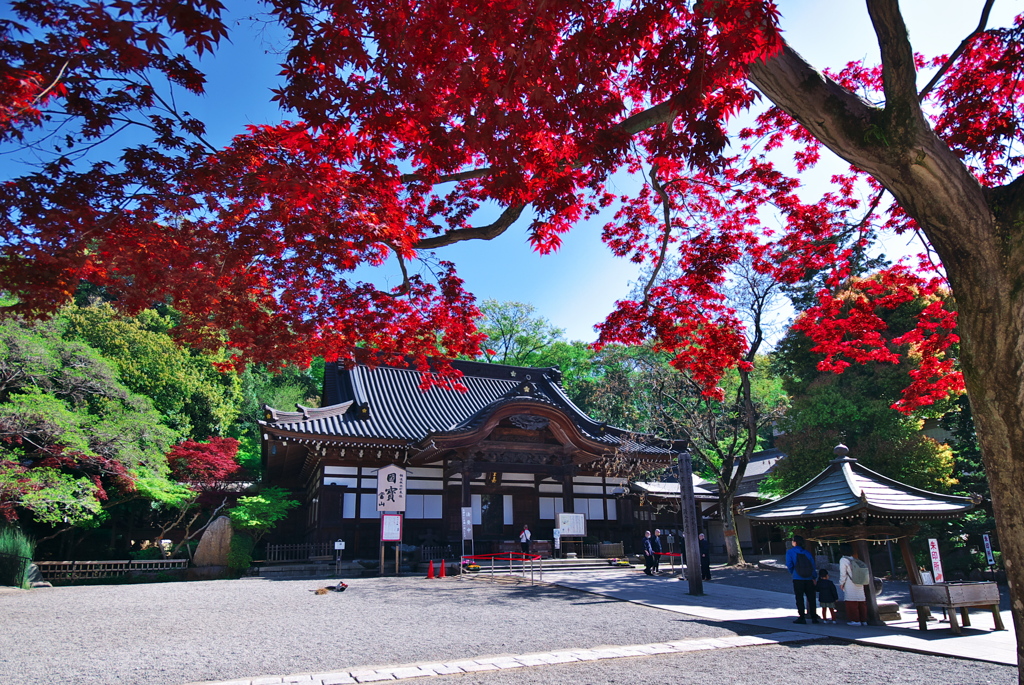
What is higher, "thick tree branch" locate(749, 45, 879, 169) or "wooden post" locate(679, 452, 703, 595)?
"thick tree branch" locate(749, 45, 879, 169)

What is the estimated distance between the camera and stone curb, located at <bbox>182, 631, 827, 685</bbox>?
5.05 meters

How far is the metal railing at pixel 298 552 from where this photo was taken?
1721 cm

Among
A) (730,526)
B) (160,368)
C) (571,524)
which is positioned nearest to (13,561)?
(160,368)

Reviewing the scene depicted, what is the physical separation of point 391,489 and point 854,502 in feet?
35.4

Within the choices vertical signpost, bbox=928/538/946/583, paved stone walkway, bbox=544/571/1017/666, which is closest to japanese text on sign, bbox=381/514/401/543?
paved stone walkway, bbox=544/571/1017/666

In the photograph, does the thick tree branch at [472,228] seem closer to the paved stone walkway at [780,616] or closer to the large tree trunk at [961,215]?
the large tree trunk at [961,215]

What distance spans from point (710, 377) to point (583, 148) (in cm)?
760

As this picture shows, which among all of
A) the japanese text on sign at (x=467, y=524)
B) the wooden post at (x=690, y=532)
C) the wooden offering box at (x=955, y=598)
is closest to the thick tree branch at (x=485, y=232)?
the wooden offering box at (x=955, y=598)

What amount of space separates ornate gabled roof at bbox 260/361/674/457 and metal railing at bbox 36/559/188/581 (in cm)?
541

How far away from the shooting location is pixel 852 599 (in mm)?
8484

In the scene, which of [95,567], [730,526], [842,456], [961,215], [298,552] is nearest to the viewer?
[961,215]

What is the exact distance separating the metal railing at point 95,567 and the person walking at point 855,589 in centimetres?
1773

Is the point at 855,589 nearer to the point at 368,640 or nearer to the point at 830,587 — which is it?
the point at 830,587

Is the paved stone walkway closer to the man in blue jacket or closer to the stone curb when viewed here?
the man in blue jacket
